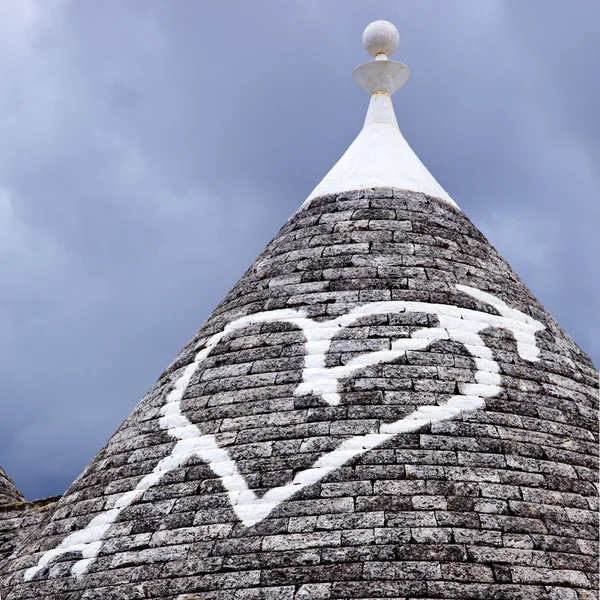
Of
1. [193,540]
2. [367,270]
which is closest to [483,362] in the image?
[367,270]

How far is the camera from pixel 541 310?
841 centimetres

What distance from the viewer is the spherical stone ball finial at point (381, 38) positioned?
10180 mm

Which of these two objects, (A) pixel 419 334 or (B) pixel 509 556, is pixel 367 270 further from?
(B) pixel 509 556

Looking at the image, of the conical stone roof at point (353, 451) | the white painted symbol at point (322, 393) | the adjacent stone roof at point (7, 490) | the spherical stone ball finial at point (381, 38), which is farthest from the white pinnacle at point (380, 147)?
the adjacent stone roof at point (7, 490)

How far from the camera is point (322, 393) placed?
22.3 feet

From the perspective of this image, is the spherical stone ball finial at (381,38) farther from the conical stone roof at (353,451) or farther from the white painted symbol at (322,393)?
the white painted symbol at (322,393)

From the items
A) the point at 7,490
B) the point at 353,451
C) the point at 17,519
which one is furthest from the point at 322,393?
the point at 7,490

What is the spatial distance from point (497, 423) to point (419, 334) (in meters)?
0.94

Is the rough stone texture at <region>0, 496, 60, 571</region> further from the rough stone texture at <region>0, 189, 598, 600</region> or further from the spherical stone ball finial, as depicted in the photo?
the spherical stone ball finial

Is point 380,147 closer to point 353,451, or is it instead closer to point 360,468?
point 353,451

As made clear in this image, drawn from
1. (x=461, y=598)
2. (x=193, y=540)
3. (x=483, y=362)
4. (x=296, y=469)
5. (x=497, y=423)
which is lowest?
(x=461, y=598)

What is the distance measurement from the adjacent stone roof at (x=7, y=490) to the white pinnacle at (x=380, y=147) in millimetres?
5118

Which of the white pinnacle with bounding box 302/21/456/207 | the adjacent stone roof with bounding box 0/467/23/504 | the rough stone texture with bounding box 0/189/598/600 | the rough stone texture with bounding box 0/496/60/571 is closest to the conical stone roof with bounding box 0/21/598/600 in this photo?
the rough stone texture with bounding box 0/189/598/600

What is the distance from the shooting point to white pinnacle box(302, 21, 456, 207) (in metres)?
9.09
